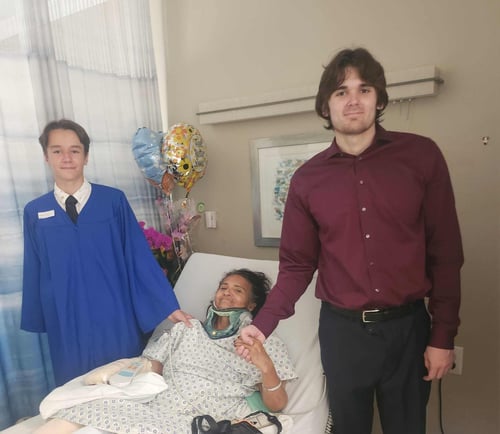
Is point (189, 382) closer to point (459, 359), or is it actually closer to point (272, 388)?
point (272, 388)

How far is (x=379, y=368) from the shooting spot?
116cm

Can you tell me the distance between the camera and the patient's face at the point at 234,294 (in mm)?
1593

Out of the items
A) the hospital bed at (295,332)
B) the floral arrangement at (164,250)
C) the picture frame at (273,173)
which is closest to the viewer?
the hospital bed at (295,332)

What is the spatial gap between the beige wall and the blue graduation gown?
79 centimetres

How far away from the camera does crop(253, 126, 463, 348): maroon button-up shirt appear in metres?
1.12

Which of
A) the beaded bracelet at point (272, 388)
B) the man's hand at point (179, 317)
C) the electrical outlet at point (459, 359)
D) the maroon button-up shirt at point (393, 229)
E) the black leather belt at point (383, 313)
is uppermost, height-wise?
the maroon button-up shirt at point (393, 229)

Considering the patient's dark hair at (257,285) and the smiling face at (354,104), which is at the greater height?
the smiling face at (354,104)

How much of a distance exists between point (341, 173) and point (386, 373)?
0.63 meters

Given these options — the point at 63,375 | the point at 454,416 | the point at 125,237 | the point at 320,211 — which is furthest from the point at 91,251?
the point at 454,416

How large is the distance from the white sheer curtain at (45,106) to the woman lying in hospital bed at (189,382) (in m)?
0.64

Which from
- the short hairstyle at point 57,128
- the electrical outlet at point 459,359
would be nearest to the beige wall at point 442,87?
the electrical outlet at point 459,359

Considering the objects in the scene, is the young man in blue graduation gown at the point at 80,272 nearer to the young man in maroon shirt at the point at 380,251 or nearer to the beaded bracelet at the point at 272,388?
the beaded bracelet at the point at 272,388

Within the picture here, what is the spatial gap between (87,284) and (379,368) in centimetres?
115

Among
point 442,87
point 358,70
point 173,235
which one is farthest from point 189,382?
point 442,87
